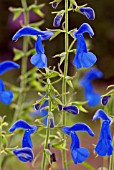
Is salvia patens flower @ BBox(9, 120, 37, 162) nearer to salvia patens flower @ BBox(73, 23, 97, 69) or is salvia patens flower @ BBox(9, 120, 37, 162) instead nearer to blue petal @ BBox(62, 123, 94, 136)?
blue petal @ BBox(62, 123, 94, 136)

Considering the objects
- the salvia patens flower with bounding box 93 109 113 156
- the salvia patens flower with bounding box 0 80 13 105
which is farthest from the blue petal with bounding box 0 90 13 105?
the salvia patens flower with bounding box 93 109 113 156

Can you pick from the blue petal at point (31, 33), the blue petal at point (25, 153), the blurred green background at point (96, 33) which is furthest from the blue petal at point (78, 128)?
the blurred green background at point (96, 33)

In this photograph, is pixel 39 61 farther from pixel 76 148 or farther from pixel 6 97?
pixel 6 97

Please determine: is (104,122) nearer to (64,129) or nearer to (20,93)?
(64,129)

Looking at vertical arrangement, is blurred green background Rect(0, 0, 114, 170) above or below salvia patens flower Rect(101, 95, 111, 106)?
above

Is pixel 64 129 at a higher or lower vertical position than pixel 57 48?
lower

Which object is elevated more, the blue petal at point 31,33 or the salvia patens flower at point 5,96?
the blue petal at point 31,33

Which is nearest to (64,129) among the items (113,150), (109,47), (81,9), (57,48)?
(113,150)

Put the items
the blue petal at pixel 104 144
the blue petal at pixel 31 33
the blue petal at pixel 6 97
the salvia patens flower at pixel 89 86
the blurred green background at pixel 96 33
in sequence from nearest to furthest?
the blue petal at pixel 104 144, the blue petal at pixel 31 33, the blue petal at pixel 6 97, the salvia patens flower at pixel 89 86, the blurred green background at pixel 96 33

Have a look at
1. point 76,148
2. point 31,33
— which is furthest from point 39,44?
point 76,148

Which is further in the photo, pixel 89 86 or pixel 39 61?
pixel 89 86

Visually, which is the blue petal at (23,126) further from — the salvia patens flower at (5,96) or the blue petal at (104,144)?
the salvia patens flower at (5,96)
